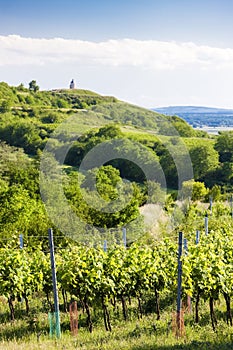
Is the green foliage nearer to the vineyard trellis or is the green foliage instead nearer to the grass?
the vineyard trellis

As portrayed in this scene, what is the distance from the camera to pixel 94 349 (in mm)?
6168

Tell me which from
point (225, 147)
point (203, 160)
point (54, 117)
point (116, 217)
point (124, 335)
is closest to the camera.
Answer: point (124, 335)

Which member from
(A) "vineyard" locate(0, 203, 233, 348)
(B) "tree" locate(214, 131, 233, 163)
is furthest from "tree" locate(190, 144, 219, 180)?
(A) "vineyard" locate(0, 203, 233, 348)

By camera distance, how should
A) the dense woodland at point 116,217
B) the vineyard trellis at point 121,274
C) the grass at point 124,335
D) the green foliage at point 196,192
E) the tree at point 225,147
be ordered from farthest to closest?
the tree at point 225,147
the green foliage at point 196,192
the dense woodland at point 116,217
the vineyard trellis at point 121,274
the grass at point 124,335

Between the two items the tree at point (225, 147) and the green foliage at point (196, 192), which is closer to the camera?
the green foliage at point (196, 192)

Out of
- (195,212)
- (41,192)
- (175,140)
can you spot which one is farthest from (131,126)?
(195,212)

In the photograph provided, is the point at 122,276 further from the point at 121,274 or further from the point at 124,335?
the point at 124,335

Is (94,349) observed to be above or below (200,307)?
above

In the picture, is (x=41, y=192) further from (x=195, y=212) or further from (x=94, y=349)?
(x=94, y=349)

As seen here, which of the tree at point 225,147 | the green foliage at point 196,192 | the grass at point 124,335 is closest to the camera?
the grass at point 124,335

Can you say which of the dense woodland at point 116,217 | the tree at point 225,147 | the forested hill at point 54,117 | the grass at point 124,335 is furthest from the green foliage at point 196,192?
the tree at point 225,147

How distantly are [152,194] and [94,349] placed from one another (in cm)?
2752

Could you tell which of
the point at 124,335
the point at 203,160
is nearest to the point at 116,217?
the point at 124,335

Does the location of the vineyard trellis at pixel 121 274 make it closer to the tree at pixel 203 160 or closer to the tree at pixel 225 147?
the tree at pixel 203 160
